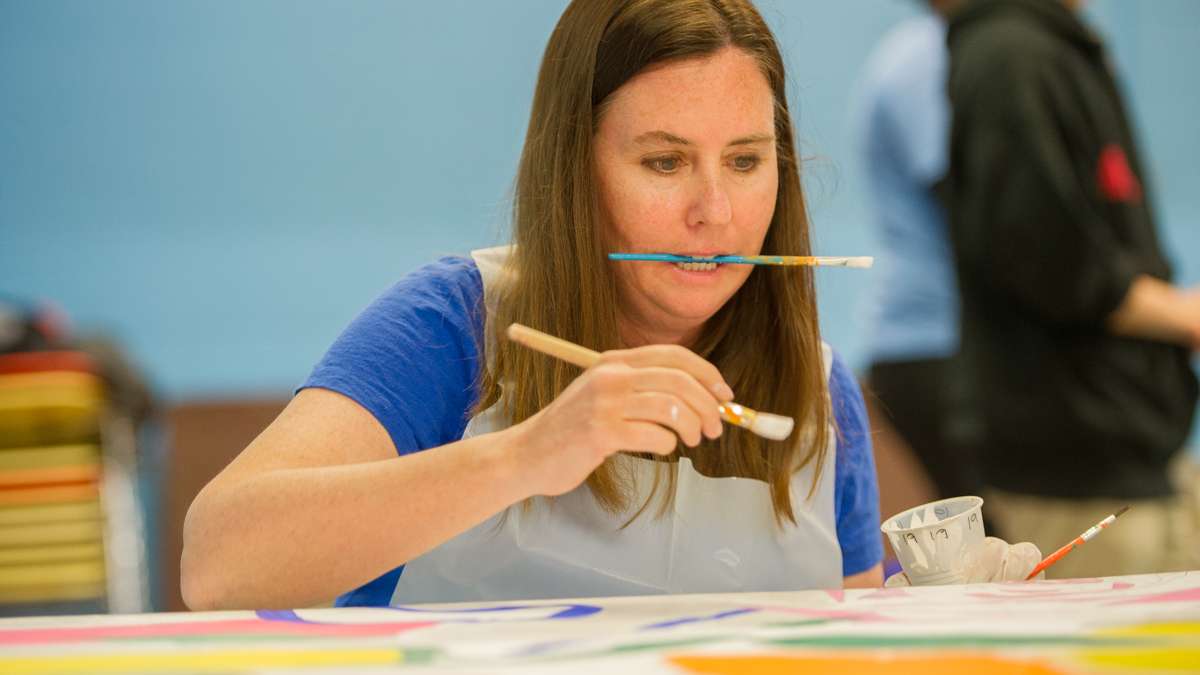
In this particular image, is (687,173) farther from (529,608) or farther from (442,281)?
(529,608)

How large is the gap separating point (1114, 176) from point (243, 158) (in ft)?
7.16

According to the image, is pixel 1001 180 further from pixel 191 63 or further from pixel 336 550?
pixel 191 63

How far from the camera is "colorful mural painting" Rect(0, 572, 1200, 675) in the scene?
2.77 ft

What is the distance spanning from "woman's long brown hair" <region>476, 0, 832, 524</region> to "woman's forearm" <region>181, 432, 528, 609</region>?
25 cm

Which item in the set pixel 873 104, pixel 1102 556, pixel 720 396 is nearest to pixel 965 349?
pixel 1102 556

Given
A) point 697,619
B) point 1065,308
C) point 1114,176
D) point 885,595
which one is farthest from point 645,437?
point 1114,176

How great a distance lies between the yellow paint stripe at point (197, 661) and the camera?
2.80ft

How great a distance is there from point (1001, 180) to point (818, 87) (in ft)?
5.54

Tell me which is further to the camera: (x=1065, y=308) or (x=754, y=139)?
(x=1065, y=308)

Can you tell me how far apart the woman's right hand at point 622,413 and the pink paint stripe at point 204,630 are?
0.61 feet

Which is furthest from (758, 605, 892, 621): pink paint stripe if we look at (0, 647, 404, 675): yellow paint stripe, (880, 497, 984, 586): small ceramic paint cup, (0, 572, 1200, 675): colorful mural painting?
(0, 647, 404, 675): yellow paint stripe

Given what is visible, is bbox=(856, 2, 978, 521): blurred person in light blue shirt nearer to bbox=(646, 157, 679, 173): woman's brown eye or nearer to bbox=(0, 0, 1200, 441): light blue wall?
bbox=(0, 0, 1200, 441): light blue wall

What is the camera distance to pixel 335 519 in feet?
3.96

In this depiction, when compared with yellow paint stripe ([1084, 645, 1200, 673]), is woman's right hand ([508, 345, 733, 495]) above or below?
above
